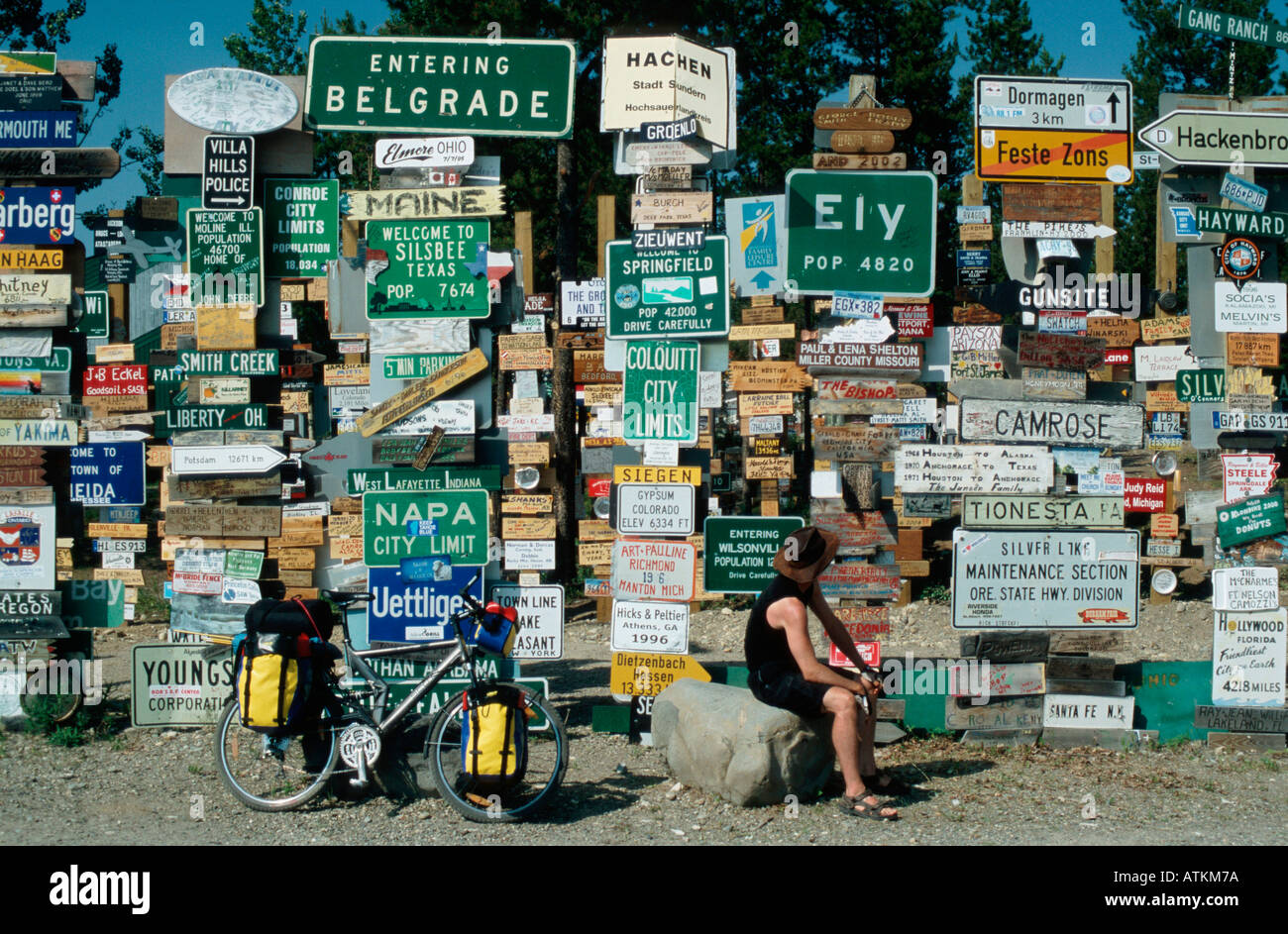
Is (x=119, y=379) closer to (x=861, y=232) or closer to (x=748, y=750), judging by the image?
(x=861, y=232)

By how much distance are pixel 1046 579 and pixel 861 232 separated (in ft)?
8.43

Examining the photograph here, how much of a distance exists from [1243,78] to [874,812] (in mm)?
26170

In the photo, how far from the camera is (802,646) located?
6191 millimetres

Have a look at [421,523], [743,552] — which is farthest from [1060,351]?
[421,523]

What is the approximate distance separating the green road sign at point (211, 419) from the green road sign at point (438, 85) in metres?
2.06

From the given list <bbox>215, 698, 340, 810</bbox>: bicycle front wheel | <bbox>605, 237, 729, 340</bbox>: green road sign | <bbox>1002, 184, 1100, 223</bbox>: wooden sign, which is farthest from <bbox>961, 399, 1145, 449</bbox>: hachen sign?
<bbox>215, 698, 340, 810</bbox>: bicycle front wheel

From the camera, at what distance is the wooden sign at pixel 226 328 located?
26.4 ft

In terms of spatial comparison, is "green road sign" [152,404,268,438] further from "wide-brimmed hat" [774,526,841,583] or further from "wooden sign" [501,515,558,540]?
"wooden sign" [501,515,558,540]

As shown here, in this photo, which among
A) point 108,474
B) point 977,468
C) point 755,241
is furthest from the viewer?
point 108,474

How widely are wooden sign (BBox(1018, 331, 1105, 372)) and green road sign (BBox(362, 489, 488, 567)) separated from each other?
369 cm

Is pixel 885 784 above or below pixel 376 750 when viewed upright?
below

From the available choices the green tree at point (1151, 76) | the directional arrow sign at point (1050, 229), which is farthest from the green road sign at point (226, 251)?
the green tree at point (1151, 76)

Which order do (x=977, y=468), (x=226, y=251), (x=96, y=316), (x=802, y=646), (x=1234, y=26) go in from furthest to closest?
(x=96, y=316) → (x=226, y=251) → (x=977, y=468) → (x=1234, y=26) → (x=802, y=646)

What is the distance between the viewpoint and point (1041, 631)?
752cm
